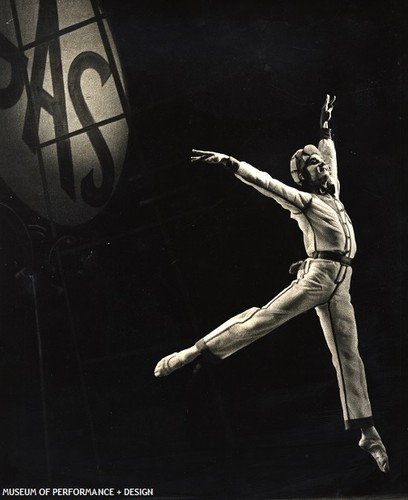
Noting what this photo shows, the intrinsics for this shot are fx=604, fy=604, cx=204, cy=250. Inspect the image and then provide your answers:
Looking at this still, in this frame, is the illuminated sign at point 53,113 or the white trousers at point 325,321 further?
the illuminated sign at point 53,113

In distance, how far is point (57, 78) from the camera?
8.97ft

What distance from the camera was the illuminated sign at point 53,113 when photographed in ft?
8.93

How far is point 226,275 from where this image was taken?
2.64m

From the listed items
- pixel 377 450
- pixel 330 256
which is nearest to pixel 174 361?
pixel 330 256

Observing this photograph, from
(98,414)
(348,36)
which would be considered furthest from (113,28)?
(98,414)

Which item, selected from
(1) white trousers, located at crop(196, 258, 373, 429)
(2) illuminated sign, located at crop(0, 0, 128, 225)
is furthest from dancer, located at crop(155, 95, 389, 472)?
(2) illuminated sign, located at crop(0, 0, 128, 225)

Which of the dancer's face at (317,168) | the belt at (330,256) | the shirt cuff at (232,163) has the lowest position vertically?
the belt at (330,256)

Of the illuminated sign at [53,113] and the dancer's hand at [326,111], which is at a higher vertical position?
the illuminated sign at [53,113]

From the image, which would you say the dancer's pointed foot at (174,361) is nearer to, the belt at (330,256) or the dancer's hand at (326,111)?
the belt at (330,256)

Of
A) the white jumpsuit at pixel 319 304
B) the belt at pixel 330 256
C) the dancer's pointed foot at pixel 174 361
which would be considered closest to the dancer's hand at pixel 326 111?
the white jumpsuit at pixel 319 304

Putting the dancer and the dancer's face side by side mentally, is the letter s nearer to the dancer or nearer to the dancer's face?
the dancer

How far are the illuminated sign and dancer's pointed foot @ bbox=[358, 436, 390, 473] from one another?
1.55 metres

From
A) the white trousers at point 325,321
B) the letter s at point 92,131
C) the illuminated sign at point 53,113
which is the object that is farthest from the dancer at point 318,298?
the illuminated sign at point 53,113

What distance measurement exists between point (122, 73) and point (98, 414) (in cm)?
152
